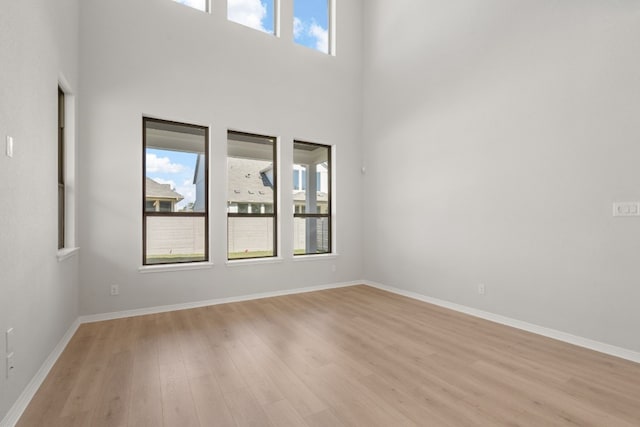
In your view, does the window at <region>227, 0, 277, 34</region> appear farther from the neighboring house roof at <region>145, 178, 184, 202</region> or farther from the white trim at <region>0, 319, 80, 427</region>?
the white trim at <region>0, 319, 80, 427</region>

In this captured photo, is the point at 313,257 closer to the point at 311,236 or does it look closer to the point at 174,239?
the point at 311,236

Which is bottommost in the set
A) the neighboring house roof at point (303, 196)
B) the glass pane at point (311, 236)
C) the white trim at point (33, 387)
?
the white trim at point (33, 387)

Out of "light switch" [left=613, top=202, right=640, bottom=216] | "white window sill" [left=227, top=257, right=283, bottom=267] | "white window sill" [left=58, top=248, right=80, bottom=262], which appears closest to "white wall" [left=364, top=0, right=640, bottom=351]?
"light switch" [left=613, top=202, right=640, bottom=216]

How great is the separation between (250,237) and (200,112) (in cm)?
187

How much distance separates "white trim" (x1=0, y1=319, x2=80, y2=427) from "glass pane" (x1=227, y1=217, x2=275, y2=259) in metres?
2.05

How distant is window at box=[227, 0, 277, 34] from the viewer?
459 centimetres

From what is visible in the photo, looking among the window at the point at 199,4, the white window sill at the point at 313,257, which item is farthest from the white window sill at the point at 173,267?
the window at the point at 199,4

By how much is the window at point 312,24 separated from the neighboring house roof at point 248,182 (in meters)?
2.19

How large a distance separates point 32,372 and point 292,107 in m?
4.23

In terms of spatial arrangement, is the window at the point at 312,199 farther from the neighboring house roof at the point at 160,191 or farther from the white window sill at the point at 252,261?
the neighboring house roof at the point at 160,191

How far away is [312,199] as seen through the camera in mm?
5316

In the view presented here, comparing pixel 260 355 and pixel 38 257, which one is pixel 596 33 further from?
pixel 38 257

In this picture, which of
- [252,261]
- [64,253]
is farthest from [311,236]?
[64,253]

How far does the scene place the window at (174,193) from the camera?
3.98 metres
